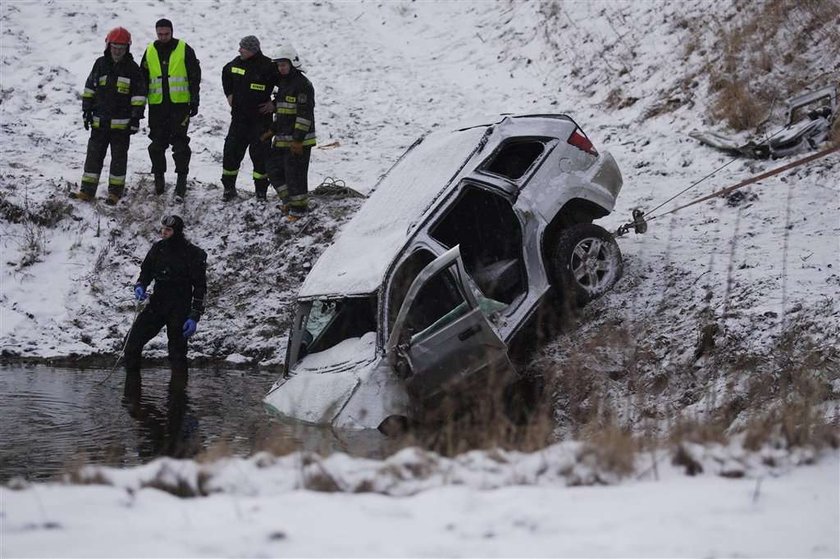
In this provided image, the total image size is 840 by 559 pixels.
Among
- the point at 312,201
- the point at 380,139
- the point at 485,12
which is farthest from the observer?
the point at 485,12

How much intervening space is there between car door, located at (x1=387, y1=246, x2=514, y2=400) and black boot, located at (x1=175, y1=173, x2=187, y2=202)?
6.38m

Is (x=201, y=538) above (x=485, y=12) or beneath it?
Answer: beneath

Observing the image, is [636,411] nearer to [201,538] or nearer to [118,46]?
[201,538]

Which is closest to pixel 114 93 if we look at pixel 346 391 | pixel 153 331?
pixel 153 331

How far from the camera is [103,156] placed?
12750 millimetres

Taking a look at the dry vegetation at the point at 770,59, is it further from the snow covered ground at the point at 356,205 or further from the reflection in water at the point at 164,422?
the reflection in water at the point at 164,422

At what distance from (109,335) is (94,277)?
1.04 meters

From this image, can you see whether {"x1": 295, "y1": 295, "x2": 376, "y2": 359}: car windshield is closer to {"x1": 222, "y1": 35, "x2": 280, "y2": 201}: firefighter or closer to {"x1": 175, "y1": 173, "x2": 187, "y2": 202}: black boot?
{"x1": 222, "y1": 35, "x2": 280, "y2": 201}: firefighter

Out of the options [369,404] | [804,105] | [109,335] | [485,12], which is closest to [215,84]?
[485,12]

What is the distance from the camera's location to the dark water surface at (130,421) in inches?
271

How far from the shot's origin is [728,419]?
21.8 ft

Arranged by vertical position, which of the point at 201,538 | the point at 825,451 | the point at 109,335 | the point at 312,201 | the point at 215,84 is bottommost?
the point at 201,538

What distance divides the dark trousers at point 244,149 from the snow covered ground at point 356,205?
376 mm

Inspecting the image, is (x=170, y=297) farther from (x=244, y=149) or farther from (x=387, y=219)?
(x=244, y=149)
